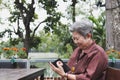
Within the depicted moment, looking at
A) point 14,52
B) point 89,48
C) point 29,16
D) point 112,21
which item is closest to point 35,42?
point 29,16

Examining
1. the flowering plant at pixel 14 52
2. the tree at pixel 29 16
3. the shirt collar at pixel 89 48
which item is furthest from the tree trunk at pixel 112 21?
the tree at pixel 29 16

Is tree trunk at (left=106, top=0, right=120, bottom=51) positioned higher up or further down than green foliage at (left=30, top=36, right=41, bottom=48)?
higher up

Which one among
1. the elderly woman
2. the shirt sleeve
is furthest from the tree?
the shirt sleeve

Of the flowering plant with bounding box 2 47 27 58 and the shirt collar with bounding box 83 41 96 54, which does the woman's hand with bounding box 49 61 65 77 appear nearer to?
the shirt collar with bounding box 83 41 96 54

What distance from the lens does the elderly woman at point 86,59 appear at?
7.47 feet

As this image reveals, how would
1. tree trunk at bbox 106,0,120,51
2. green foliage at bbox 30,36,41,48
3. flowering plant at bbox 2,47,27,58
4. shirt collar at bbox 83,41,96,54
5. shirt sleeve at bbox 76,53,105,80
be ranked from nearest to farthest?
1. shirt sleeve at bbox 76,53,105,80
2. shirt collar at bbox 83,41,96,54
3. flowering plant at bbox 2,47,27,58
4. tree trunk at bbox 106,0,120,51
5. green foliage at bbox 30,36,41,48

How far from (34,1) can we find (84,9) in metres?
11.3

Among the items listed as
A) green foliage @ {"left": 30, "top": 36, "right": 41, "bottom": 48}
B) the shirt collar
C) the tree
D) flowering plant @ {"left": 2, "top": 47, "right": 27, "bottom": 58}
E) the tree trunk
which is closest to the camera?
the shirt collar

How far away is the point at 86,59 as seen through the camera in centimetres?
235

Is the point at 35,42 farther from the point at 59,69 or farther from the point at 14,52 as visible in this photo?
the point at 59,69

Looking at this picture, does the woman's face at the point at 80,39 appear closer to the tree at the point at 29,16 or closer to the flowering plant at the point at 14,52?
the flowering plant at the point at 14,52

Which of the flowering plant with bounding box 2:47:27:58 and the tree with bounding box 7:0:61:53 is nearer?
the flowering plant with bounding box 2:47:27:58

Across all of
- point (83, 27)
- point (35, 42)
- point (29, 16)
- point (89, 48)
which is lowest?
point (35, 42)

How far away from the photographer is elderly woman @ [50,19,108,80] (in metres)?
2.28
